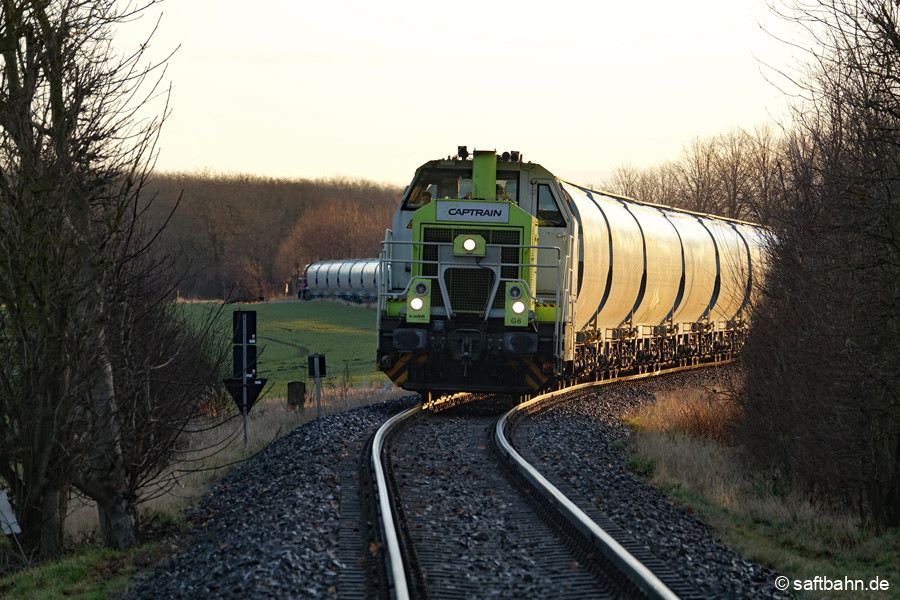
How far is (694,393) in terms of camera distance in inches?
795

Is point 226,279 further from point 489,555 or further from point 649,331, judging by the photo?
point 489,555

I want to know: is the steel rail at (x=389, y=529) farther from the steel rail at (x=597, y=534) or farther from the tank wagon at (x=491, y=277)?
the tank wagon at (x=491, y=277)

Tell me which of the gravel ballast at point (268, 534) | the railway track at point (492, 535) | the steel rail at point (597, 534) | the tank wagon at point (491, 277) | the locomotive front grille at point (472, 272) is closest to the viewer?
the steel rail at point (597, 534)

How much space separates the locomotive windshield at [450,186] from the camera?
15484 millimetres

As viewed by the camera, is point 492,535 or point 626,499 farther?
point 626,499

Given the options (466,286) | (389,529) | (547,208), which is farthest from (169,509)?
(547,208)

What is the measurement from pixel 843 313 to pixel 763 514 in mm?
2572

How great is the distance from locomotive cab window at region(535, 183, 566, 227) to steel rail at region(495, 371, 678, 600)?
5284 millimetres

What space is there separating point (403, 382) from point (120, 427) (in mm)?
6559

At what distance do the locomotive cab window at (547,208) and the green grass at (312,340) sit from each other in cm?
1074

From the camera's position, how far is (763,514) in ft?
29.2

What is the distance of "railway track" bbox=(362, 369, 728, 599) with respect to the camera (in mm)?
5828

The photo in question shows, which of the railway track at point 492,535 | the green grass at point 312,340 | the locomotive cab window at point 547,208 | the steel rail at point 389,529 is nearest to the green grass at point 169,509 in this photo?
the green grass at point 312,340

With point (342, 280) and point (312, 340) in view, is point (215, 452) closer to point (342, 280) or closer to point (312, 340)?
point (312, 340)
